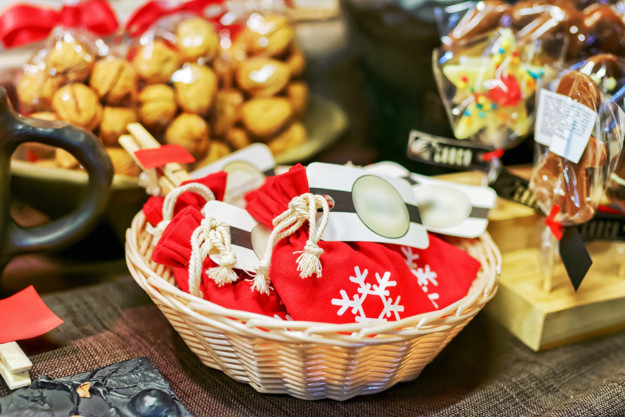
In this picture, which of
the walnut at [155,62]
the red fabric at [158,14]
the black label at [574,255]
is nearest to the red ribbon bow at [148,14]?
the red fabric at [158,14]

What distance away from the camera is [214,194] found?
0.72 meters

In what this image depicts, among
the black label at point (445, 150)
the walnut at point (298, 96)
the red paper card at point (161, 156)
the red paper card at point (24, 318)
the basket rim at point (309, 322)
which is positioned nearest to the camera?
the basket rim at point (309, 322)

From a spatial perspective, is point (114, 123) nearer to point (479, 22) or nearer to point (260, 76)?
point (260, 76)

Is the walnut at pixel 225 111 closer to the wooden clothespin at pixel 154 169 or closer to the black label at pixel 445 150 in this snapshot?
the wooden clothespin at pixel 154 169

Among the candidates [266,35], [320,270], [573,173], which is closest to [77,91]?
[266,35]

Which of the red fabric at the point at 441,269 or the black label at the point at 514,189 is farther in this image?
the black label at the point at 514,189

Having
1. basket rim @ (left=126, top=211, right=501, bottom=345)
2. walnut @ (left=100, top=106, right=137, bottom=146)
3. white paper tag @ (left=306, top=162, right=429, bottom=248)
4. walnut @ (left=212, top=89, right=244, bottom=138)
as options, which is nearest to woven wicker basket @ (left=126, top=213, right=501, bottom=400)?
basket rim @ (left=126, top=211, right=501, bottom=345)

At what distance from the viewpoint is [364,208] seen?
68cm

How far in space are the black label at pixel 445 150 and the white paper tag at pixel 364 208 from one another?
248 millimetres

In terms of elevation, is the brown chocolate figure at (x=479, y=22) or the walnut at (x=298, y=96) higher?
the brown chocolate figure at (x=479, y=22)

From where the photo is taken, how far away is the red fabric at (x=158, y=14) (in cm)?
102

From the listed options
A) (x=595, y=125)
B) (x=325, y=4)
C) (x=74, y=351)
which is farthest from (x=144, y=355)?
(x=325, y=4)

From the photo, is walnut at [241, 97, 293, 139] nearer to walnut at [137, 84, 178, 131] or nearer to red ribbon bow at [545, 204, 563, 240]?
walnut at [137, 84, 178, 131]

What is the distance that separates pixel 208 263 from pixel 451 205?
A: 369 mm
